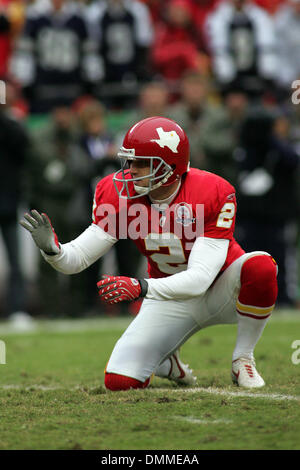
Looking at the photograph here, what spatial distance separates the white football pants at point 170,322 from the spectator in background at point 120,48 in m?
5.49

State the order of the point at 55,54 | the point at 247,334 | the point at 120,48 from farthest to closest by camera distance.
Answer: the point at 120,48, the point at 55,54, the point at 247,334

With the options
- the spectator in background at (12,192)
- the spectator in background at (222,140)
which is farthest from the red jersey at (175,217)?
the spectator in background at (222,140)

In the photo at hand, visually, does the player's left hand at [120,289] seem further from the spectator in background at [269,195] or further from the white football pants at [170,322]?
the spectator in background at [269,195]

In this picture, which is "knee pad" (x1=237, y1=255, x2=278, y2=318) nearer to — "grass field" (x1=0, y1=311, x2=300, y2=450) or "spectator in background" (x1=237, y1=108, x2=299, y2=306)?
"grass field" (x1=0, y1=311, x2=300, y2=450)

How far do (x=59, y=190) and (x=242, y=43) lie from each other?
2.92 metres

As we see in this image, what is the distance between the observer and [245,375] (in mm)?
4211

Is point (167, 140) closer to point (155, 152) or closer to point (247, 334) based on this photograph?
point (155, 152)

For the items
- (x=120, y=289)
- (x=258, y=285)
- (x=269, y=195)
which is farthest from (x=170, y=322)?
(x=269, y=195)

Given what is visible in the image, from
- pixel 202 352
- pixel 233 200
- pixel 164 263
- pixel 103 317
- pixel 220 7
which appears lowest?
pixel 103 317

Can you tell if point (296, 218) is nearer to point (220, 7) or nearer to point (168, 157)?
point (220, 7)

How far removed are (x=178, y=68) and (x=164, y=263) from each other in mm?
5976

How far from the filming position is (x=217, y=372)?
4.82 meters
